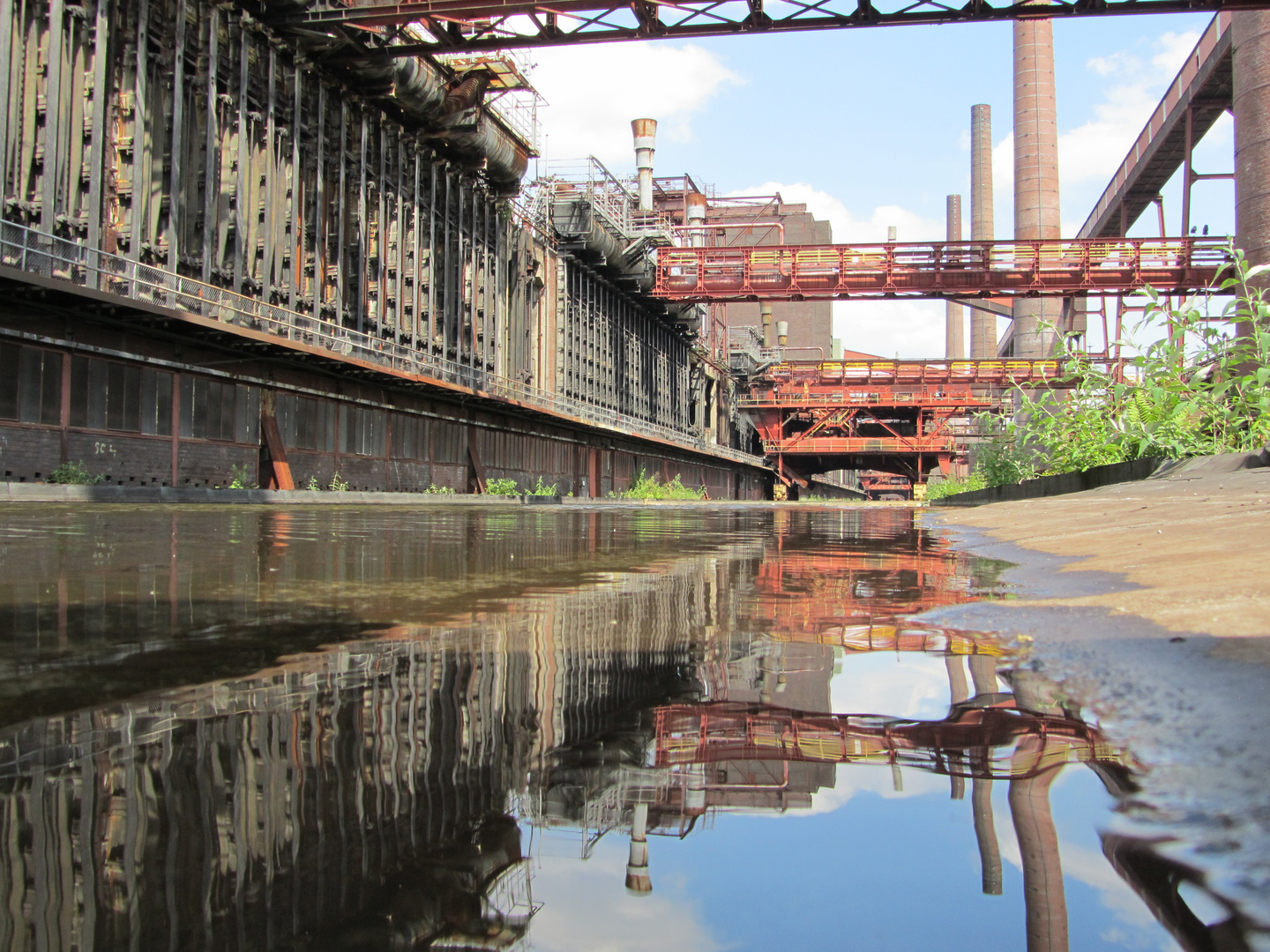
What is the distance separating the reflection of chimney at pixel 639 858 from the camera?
999 mm

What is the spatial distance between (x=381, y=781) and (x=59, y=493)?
1467cm

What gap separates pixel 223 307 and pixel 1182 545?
17.8 metres

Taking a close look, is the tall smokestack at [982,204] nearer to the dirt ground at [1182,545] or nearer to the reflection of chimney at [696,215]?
the reflection of chimney at [696,215]

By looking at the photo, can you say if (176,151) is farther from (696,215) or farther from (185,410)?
(696,215)

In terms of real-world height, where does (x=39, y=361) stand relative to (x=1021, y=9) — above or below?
below

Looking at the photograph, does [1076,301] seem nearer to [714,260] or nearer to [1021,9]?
[714,260]

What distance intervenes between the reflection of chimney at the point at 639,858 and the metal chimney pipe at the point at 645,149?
170ft

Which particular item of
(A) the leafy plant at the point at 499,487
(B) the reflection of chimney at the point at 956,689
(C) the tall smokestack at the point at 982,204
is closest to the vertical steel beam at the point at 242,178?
(A) the leafy plant at the point at 499,487

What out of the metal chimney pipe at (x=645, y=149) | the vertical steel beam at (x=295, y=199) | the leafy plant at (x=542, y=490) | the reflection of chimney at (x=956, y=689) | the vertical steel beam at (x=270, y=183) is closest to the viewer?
the reflection of chimney at (x=956, y=689)

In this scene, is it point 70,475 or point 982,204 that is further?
point 982,204

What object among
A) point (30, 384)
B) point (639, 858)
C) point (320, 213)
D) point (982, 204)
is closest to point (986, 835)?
point (639, 858)

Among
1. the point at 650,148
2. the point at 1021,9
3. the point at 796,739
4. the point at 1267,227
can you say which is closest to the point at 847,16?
the point at 1021,9

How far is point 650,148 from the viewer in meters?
53.5

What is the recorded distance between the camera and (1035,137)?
36.8m
